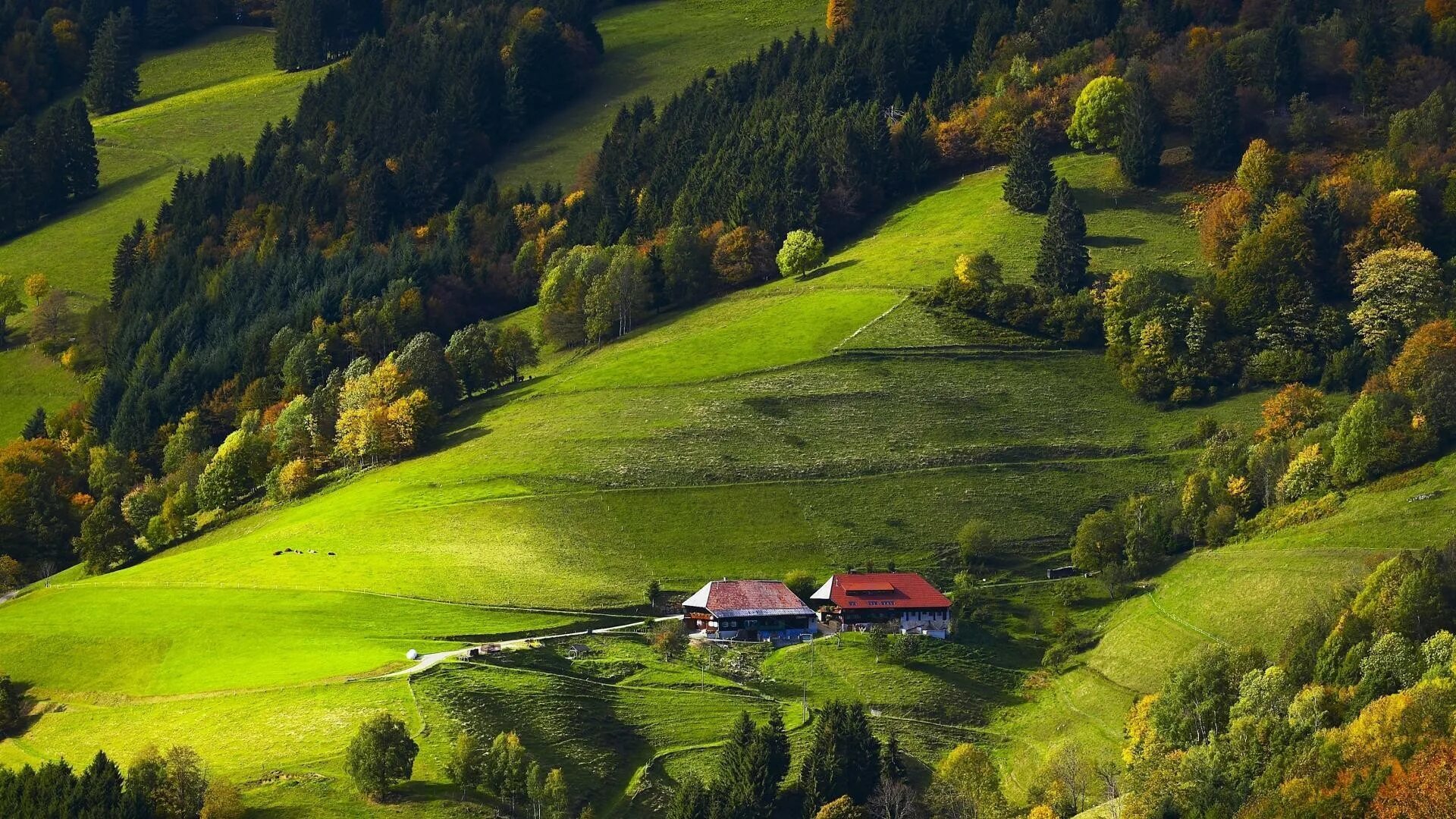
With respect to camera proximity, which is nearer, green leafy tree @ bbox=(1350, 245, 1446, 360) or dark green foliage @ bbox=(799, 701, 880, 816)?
dark green foliage @ bbox=(799, 701, 880, 816)

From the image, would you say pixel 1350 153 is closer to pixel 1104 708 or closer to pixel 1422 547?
pixel 1422 547

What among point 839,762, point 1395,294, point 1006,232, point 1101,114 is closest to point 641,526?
point 839,762

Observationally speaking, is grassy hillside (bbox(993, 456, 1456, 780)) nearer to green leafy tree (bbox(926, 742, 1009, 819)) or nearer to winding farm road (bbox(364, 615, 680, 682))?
green leafy tree (bbox(926, 742, 1009, 819))

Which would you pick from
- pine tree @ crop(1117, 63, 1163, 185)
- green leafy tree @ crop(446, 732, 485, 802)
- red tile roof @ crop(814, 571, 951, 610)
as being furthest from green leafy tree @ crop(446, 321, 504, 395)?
green leafy tree @ crop(446, 732, 485, 802)

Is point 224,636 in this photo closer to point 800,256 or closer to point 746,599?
point 746,599

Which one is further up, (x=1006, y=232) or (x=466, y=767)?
(x=1006, y=232)
